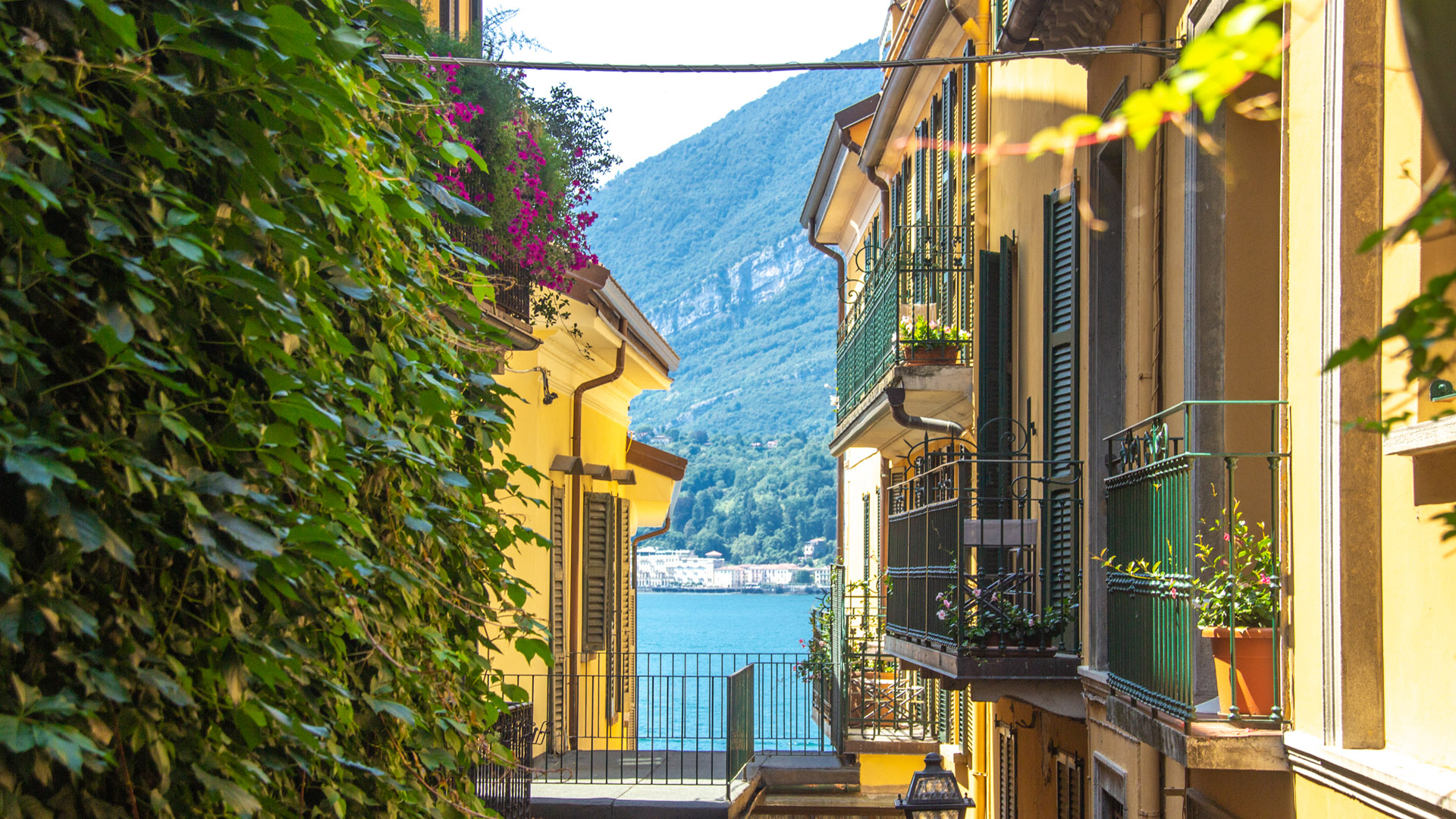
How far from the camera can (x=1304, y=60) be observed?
178 inches

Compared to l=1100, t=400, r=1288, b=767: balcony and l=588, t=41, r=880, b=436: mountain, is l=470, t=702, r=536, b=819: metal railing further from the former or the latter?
l=588, t=41, r=880, b=436: mountain

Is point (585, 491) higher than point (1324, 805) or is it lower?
higher

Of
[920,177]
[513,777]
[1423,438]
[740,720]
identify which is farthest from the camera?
[920,177]

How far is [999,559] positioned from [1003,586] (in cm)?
95

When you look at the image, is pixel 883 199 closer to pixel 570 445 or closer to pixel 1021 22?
pixel 570 445

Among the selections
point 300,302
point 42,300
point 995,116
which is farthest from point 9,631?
point 995,116

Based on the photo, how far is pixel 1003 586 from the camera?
26.4ft

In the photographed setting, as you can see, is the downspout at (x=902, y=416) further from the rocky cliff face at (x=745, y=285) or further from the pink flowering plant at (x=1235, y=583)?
the rocky cliff face at (x=745, y=285)

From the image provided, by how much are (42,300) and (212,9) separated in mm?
576

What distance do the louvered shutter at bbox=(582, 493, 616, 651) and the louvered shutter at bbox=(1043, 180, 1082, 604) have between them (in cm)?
892

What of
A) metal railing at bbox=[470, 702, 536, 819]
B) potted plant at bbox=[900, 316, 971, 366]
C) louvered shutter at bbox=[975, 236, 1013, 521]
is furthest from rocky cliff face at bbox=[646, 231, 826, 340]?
metal railing at bbox=[470, 702, 536, 819]

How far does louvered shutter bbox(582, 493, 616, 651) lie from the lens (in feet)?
54.3

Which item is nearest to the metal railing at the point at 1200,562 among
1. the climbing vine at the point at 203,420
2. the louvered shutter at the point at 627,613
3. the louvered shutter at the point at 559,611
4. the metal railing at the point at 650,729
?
the climbing vine at the point at 203,420

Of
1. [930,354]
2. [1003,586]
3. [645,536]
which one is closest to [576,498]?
[645,536]
